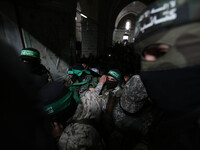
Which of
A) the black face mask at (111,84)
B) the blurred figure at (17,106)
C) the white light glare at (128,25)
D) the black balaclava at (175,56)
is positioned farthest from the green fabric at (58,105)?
the white light glare at (128,25)

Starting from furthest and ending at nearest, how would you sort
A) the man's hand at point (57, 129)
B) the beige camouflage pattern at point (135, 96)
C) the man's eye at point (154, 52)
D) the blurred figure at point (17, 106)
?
the beige camouflage pattern at point (135, 96)
the man's hand at point (57, 129)
the man's eye at point (154, 52)
the blurred figure at point (17, 106)

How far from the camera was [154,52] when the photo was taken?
829mm

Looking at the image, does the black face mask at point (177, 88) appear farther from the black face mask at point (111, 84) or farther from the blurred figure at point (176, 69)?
the black face mask at point (111, 84)

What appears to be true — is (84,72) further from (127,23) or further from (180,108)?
(127,23)

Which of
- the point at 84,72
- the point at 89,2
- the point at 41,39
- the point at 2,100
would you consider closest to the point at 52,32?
the point at 41,39

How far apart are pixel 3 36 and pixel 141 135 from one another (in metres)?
3.66

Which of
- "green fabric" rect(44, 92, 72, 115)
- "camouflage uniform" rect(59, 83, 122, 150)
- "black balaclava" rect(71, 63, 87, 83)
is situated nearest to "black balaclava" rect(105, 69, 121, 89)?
"black balaclava" rect(71, 63, 87, 83)

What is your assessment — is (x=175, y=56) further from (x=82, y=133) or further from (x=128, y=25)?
(x=128, y=25)

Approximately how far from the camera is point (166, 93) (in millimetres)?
699

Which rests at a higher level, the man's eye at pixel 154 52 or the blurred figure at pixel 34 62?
the man's eye at pixel 154 52

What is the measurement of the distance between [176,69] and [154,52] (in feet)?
0.74

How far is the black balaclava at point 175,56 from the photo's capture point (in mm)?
610

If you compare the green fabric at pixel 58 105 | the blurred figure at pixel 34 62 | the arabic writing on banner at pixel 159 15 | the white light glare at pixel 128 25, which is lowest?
the green fabric at pixel 58 105

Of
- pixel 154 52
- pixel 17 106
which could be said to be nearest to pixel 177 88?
pixel 154 52
